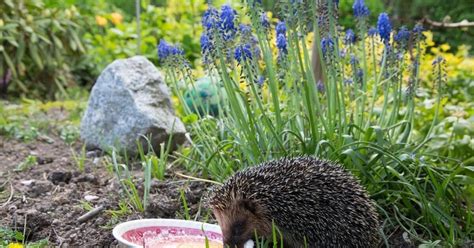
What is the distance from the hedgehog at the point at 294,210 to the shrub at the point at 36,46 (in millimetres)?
6580

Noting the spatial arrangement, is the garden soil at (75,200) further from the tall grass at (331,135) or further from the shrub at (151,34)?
the shrub at (151,34)

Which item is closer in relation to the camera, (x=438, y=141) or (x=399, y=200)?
(x=399, y=200)

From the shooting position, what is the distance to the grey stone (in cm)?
589

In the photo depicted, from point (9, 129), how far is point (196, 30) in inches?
199

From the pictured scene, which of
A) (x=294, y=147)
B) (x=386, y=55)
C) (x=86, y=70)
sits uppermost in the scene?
(x=386, y=55)

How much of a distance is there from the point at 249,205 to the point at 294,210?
8.7 inches

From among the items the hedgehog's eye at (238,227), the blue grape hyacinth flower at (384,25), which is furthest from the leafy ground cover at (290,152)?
the hedgehog's eye at (238,227)

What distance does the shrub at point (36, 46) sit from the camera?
9453 mm

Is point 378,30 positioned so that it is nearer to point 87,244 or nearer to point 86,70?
point 87,244

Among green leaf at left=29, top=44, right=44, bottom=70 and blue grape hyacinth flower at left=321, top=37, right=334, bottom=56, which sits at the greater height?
blue grape hyacinth flower at left=321, top=37, right=334, bottom=56

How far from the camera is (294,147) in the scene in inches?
170

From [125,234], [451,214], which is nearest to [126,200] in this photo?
[125,234]

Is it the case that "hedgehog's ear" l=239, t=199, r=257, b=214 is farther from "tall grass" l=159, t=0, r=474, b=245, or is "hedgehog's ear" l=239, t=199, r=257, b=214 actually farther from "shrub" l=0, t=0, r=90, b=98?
"shrub" l=0, t=0, r=90, b=98

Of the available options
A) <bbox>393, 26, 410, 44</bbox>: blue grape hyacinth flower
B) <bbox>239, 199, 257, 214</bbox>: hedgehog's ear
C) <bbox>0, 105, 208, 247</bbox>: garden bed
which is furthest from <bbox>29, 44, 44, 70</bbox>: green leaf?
<bbox>239, 199, 257, 214</bbox>: hedgehog's ear
